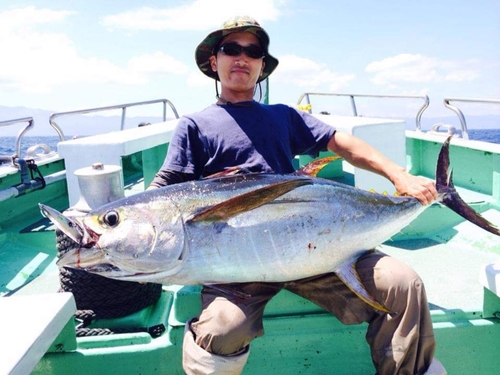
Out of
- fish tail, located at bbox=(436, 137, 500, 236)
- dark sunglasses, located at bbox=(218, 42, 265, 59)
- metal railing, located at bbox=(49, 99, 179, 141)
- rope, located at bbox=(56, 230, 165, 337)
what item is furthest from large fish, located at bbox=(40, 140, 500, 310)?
metal railing, located at bbox=(49, 99, 179, 141)

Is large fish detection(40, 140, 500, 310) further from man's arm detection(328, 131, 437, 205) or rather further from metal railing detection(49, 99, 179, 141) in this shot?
metal railing detection(49, 99, 179, 141)

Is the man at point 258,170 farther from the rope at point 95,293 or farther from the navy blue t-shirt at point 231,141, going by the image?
the rope at point 95,293

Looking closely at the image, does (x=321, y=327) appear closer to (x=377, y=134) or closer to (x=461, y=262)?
(x=461, y=262)

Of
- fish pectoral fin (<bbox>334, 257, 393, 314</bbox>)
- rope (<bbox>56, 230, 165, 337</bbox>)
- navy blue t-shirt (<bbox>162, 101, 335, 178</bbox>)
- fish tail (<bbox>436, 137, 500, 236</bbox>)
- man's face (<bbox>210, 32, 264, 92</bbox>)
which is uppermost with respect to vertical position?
man's face (<bbox>210, 32, 264, 92</bbox>)

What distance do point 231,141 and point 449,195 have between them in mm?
1140

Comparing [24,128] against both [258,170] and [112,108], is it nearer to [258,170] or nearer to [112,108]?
[112,108]

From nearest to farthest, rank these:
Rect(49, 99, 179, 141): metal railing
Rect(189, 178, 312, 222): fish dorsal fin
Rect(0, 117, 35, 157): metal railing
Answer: Rect(189, 178, 312, 222): fish dorsal fin
Rect(0, 117, 35, 157): metal railing
Rect(49, 99, 179, 141): metal railing

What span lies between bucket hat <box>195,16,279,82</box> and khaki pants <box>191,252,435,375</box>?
1392mm

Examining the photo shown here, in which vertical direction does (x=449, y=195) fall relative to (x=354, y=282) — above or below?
above

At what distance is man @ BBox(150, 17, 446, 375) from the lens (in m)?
1.77

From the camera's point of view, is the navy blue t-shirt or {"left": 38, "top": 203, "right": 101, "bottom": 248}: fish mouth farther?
the navy blue t-shirt

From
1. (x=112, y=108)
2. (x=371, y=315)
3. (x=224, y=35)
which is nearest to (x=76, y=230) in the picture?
(x=371, y=315)

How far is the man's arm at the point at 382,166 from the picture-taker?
7.11ft

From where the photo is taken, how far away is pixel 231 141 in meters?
2.33
